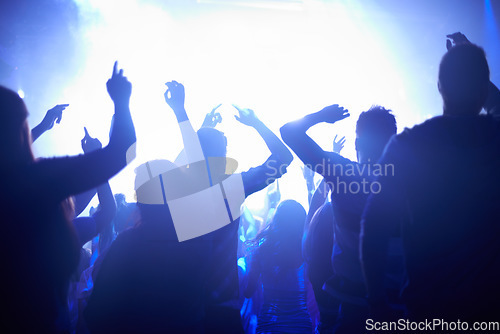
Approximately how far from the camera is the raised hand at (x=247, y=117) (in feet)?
6.92

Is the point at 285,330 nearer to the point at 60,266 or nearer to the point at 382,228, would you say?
the point at 382,228

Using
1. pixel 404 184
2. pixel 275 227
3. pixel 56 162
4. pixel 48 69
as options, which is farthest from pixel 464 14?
pixel 48 69

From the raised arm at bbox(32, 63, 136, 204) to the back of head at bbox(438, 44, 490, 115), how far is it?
66.0 inches

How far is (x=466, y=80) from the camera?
118 cm

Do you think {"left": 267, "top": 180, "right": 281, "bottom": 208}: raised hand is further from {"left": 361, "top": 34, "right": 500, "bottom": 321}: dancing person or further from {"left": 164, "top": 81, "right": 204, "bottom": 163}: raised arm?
{"left": 361, "top": 34, "right": 500, "bottom": 321}: dancing person

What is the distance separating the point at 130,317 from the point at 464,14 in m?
19.3

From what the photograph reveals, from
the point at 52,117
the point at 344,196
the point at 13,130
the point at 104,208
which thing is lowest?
the point at 344,196

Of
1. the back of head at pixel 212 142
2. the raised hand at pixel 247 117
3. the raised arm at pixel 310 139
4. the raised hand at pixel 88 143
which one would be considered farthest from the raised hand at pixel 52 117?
the raised arm at pixel 310 139

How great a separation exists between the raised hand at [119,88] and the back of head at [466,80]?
68.0 inches

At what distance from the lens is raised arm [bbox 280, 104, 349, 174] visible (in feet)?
5.23

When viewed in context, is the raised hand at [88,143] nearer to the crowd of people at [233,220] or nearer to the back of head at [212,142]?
the crowd of people at [233,220]

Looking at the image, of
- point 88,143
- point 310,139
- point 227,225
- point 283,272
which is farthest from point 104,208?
point 283,272

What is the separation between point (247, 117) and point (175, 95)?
729 mm

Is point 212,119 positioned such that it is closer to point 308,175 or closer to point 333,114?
point 333,114
